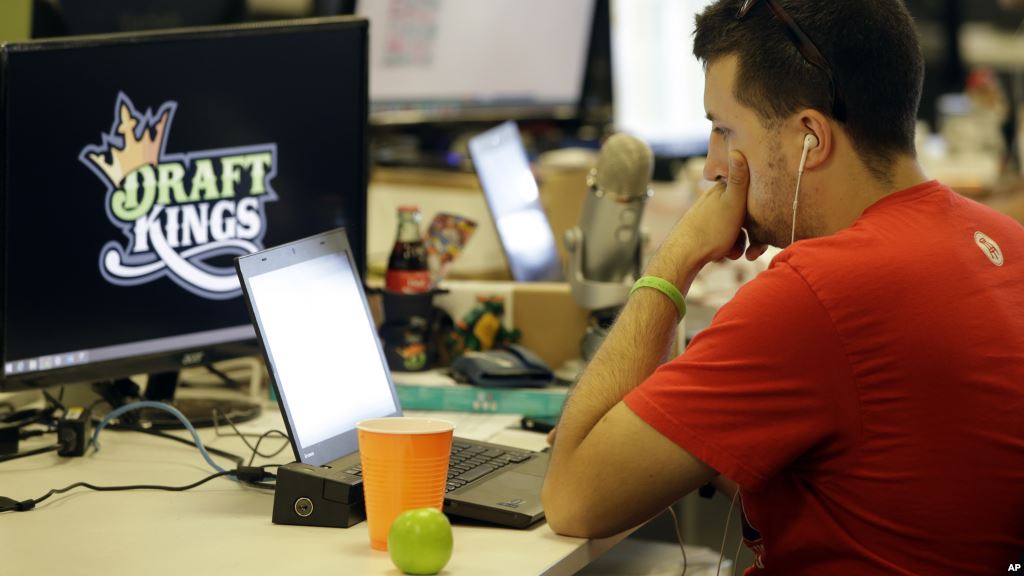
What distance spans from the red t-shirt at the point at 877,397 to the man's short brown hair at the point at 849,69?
0.43 ft

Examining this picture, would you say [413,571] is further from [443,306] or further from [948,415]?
[443,306]

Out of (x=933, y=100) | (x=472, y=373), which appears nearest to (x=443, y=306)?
(x=472, y=373)

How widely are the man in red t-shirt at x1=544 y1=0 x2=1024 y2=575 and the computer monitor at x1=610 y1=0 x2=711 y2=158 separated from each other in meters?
2.53

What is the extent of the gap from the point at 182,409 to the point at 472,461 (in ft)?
1.75

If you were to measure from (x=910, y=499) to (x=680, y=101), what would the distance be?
2.89 metres

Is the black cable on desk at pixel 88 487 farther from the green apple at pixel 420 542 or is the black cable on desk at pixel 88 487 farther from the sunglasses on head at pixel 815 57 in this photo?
the sunglasses on head at pixel 815 57

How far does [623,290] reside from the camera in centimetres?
197

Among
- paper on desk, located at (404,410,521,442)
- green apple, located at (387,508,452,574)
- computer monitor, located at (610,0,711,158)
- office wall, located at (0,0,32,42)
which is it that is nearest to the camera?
green apple, located at (387,508,452,574)

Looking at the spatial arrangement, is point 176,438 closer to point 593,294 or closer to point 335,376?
point 335,376

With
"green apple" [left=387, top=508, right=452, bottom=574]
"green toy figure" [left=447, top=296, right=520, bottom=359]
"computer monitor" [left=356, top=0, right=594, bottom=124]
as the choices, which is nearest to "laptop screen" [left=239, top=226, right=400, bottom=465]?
"green apple" [left=387, top=508, right=452, bottom=574]

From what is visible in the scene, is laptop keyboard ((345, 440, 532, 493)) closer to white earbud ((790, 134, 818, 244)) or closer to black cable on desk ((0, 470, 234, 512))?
black cable on desk ((0, 470, 234, 512))

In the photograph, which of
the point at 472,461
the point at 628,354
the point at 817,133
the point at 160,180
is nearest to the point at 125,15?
the point at 160,180

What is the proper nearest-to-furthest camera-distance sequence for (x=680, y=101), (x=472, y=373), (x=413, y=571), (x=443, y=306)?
(x=413, y=571), (x=472, y=373), (x=443, y=306), (x=680, y=101)

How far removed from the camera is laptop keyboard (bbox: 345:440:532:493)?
143 centimetres
